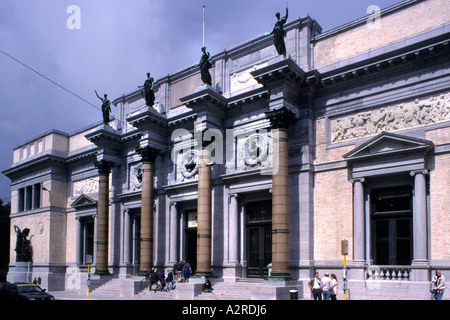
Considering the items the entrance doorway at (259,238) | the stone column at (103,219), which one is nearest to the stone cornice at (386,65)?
the entrance doorway at (259,238)

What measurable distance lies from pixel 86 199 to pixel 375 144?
76.9 ft

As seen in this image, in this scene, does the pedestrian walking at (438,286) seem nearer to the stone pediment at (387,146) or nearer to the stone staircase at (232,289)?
the stone pediment at (387,146)

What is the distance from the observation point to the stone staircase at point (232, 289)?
21.5 meters

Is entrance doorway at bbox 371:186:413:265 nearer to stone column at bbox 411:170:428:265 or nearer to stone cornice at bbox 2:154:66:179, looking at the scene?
stone column at bbox 411:170:428:265

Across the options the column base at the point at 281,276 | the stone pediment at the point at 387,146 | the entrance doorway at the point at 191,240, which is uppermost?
the stone pediment at the point at 387,146

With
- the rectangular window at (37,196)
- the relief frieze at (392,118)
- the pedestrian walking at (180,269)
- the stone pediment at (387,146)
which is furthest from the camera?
the rectangular window at (37,196)

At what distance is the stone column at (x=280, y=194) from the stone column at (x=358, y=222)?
302cm

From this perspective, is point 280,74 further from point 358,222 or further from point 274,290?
point 274,290

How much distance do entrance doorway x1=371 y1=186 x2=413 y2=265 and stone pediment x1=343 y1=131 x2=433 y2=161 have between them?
1711mm

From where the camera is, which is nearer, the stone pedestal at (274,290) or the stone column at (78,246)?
the stone pedestal at (274,290)

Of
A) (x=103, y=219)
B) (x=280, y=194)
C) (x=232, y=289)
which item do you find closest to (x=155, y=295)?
(x=232, y=289)

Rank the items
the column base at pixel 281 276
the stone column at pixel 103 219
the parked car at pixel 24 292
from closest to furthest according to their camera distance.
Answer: the column base at pixel 281 276 < the parked car at pixel 24 292 < the stone column at pixel 103 219

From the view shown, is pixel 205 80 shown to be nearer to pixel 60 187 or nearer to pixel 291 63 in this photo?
pixel 291 63
